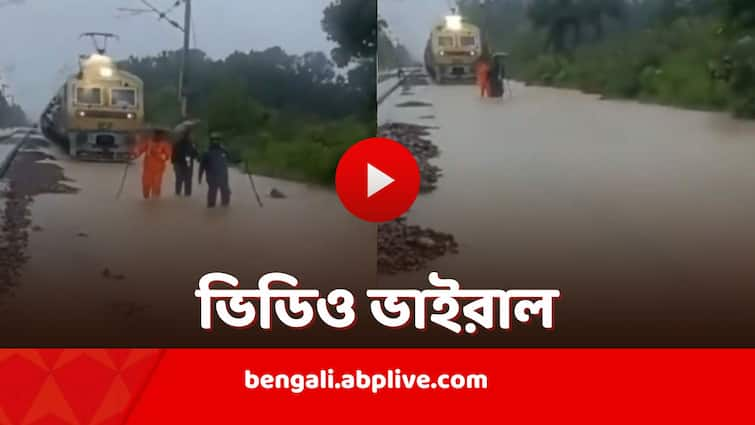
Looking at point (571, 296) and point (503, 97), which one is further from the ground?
point (503, 97)

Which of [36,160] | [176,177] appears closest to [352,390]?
[176,177]

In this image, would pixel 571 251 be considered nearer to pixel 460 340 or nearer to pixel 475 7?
pixel 460 340

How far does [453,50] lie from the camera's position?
244 cm

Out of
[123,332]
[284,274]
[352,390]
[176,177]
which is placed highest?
[176,177]

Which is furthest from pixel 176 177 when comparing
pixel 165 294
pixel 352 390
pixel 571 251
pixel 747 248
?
pixel 747 248

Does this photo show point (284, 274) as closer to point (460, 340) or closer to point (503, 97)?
point (460, 340)

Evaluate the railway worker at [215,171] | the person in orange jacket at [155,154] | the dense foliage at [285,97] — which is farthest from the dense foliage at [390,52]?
the person in orange jacket at [155,154]

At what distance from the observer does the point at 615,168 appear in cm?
241

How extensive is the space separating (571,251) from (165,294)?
110 cm

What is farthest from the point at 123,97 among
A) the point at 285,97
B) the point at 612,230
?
the point at 612,230

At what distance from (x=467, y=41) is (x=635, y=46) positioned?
0.47m

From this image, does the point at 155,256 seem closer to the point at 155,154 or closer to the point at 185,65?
the point at 155,154

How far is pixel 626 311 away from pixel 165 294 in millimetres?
1247

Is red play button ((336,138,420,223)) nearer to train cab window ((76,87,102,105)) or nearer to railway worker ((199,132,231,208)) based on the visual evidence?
railway worker ((199,132,231,208))
